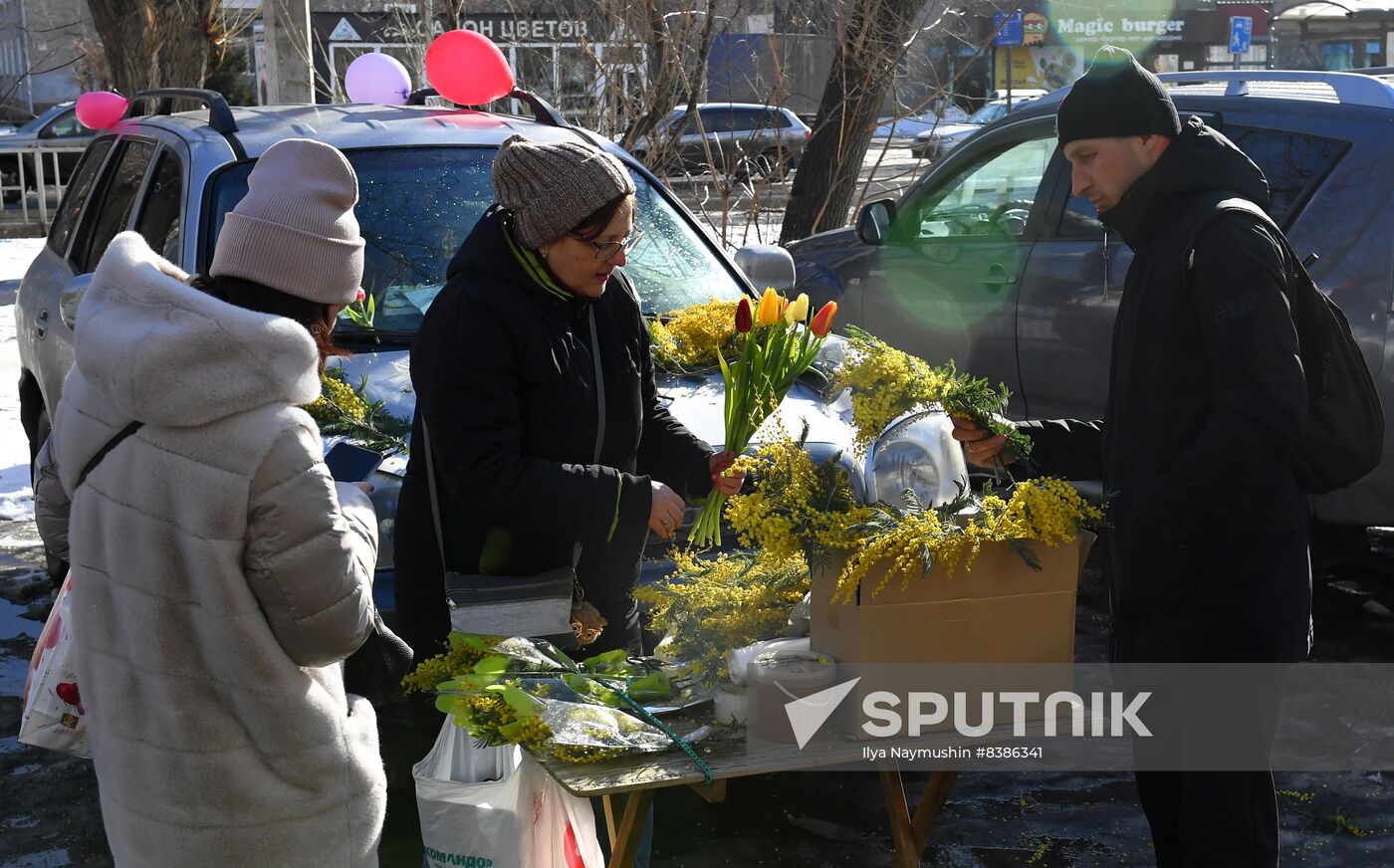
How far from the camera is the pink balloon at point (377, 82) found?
23.3 ft

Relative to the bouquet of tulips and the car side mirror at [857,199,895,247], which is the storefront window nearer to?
the car side mirror at [857,199,895,247]

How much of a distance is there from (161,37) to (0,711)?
22.0 feet

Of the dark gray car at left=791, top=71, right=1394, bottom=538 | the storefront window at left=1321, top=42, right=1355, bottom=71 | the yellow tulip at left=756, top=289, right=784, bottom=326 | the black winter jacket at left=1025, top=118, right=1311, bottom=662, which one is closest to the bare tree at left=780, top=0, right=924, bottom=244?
the dark gray car at left=791, top=71, right=1394, bottom=538

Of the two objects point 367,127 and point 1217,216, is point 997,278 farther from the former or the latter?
point 1217,216

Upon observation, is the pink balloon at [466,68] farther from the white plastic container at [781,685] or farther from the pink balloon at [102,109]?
the white plastic container at [781,685]

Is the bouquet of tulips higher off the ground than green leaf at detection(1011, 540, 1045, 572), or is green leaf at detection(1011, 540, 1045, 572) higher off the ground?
the bouquet of tulips

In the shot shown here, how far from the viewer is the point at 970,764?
2920 millimetres

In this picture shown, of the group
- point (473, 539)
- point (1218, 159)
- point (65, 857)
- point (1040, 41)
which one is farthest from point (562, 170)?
point (1040, 41)

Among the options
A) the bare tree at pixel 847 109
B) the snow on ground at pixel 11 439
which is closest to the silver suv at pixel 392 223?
the snow on ground at pixel 11 439

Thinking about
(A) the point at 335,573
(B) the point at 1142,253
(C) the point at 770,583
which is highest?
(B) the point at 1142,253

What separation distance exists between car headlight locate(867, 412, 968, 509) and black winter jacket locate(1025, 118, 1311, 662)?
1.18 feet

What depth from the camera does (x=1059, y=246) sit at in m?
6.40

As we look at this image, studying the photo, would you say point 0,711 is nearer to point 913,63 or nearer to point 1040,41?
point 913,63

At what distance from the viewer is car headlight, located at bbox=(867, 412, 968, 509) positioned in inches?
118
